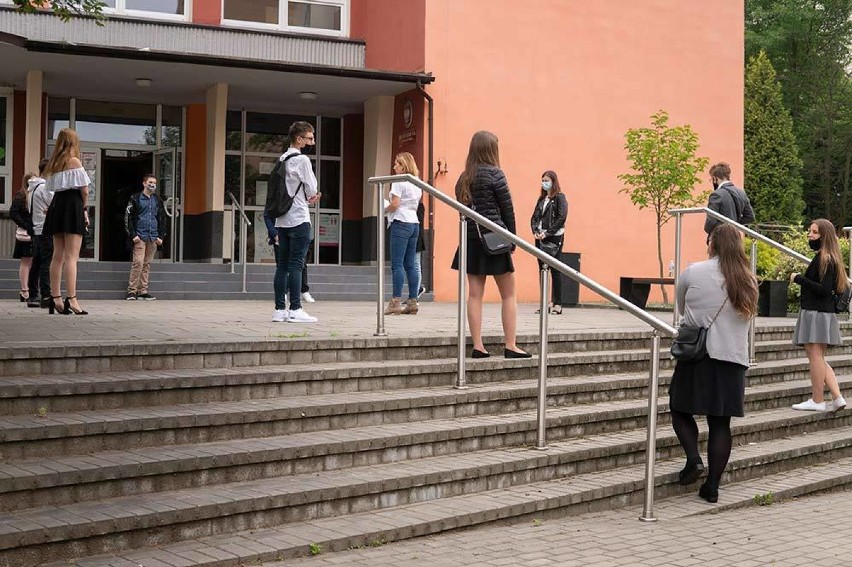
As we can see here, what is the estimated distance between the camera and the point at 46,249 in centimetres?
1146

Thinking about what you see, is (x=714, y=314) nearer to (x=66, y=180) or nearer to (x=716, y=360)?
(x=716, y=360)

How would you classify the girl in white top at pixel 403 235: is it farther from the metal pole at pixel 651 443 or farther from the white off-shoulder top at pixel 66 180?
the metal pole at pixel 651 443

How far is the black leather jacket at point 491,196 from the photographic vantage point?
851 cm

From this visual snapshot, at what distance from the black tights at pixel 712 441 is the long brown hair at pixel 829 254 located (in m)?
2.70

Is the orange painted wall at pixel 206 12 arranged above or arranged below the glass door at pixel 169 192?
above

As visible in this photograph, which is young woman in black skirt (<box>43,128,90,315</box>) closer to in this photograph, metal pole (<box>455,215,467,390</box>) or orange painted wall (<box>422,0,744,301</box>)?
metal pole (<box>455,215,467,390</box>)

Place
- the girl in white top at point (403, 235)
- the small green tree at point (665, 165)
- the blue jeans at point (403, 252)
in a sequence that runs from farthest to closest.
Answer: the small green tree at point (665, 165), the blue jeans at point (403, 252), the girl in white top at point (403, 235)

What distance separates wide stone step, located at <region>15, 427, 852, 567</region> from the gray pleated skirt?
7.82 feet

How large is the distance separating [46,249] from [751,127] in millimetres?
33258

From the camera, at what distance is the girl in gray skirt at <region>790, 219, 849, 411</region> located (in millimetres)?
8906

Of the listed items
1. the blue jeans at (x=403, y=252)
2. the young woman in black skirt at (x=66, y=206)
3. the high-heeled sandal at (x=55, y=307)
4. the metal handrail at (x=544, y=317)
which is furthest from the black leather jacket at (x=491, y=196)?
the high-heeled sandal at (x=55, y=307)

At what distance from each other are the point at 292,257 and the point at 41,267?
3.65 meters

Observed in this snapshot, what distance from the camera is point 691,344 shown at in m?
6.73

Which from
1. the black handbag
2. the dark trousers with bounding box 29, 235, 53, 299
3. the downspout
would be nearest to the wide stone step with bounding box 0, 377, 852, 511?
the black handbag
